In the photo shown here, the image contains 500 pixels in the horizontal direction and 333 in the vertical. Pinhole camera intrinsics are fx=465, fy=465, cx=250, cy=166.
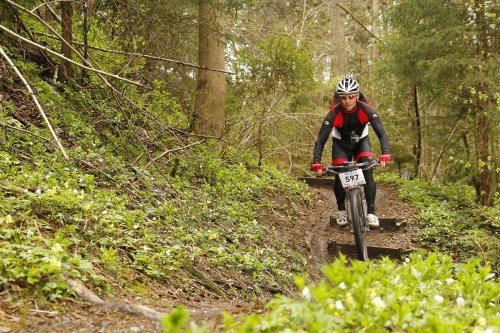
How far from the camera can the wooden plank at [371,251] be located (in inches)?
329

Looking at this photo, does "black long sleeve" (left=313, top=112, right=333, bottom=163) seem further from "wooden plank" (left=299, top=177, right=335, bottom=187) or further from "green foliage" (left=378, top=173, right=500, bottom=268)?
"wooden plank" (left=299, top=177, right=335, bottom=187)

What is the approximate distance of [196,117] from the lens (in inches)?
→ 410

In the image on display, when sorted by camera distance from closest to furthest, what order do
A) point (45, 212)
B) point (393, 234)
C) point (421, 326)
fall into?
point (421, 326)
point (45, 212)
point (393, 234)

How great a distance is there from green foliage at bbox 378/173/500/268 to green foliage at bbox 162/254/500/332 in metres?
4.29

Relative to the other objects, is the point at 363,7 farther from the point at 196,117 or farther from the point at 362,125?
the point at 362,125

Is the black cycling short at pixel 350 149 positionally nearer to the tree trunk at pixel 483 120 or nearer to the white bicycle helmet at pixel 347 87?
the white bicycle helmet at pixel 347 87

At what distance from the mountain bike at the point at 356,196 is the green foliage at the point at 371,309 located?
3.52m

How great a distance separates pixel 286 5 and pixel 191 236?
16496mm

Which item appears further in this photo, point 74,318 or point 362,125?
point 362,125

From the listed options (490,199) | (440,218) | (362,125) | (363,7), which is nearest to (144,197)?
(362,125)

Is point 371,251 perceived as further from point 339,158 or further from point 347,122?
point 347,122

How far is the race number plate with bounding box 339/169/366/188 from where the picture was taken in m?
6.52

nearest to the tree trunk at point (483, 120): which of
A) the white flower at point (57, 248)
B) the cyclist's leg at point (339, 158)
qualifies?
the cyclist's leg at point (339, 158)

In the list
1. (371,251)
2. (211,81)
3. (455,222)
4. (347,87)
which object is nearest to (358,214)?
(347,87)
